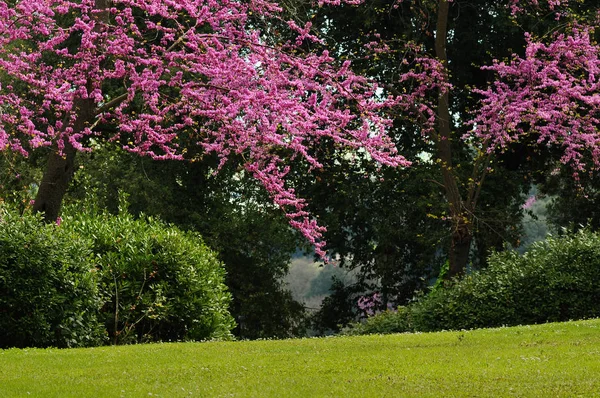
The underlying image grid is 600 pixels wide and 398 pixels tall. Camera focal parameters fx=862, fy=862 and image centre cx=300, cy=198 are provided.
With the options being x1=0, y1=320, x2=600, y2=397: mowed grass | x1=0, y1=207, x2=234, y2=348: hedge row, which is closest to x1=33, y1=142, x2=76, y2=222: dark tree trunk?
x1=0, y1=207, x2=234, y2=348: hedge row

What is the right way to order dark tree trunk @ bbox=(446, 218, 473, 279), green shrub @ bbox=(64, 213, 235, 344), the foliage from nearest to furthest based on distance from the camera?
green shrub @ bbox=(64, 213, 235, 344) < dark tree trunk @ bbox=(446, 218, 473, 279) < the foliage

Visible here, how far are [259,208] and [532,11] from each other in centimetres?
1058

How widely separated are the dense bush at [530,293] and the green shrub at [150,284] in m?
5.17

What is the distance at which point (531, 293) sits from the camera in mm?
17797

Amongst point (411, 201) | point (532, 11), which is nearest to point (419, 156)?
point (411, 201)

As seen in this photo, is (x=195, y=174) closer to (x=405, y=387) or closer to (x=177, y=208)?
(x=177, y=208)

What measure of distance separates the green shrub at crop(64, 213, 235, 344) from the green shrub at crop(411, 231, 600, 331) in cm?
512

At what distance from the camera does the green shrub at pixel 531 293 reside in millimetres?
17547

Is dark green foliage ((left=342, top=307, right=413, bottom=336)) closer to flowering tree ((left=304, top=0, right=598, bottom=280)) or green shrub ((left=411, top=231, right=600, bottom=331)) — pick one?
green shrub ((left=411, top=231, right=600, bottom=331))

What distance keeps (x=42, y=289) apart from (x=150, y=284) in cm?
284

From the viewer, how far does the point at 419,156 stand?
26906 mm

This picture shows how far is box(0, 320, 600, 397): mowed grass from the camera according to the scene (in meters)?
8.90

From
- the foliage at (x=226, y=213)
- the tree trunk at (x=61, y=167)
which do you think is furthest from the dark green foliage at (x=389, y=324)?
the tree trunk at (x=61, y=167)

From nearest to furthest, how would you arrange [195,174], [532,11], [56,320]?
[56,320] < [532,11] < [195,174]
